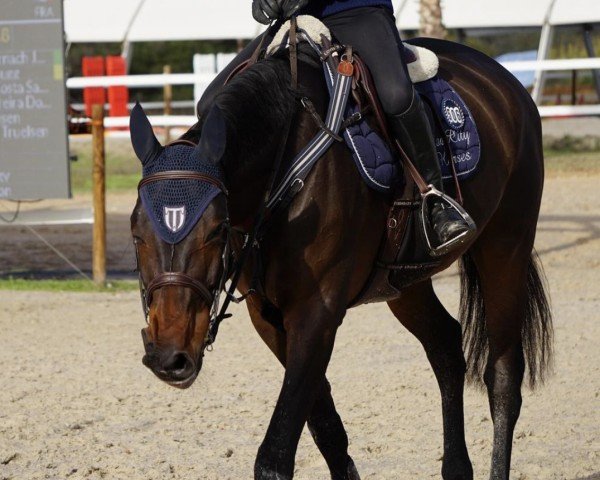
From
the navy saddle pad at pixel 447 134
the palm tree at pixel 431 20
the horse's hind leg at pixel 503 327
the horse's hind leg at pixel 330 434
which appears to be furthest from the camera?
the palm tree at pixel 431 20

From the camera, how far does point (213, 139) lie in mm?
3529

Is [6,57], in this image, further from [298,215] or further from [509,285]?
[298,215]

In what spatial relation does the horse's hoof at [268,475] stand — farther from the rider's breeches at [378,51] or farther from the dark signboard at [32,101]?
the dark signboard at [32,101]

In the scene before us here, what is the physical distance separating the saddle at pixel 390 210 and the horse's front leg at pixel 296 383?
0.47 m

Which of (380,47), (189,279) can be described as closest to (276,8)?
(380,47)

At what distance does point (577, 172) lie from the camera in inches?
733

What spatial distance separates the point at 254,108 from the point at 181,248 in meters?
0.68

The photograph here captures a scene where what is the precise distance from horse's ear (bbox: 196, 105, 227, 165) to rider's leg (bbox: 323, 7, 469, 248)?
97cm

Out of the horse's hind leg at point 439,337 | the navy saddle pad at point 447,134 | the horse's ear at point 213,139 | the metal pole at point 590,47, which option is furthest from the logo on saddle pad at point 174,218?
the metal pole at point 590,47

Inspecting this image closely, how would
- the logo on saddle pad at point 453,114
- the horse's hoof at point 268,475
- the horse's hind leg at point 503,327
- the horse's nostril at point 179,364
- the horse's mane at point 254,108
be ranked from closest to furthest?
the horse's nostril at point 179,364 → the horse's mane at point 254,108 → the horse's hoof at point 268,475 → the logo on saddle pad at point 453,114 → the horse's hind leg at point 503,327

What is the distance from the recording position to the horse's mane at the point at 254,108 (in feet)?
12.3

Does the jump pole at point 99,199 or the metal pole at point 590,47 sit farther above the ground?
the jump pole at point 99,199

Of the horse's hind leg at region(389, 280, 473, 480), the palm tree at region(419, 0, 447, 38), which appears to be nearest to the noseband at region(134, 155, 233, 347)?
the horse's hind leg at region(389, 280, 473, 480)

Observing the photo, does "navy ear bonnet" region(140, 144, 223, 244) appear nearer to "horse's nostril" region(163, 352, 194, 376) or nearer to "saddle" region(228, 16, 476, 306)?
"horse's nostril" region(163, 352, 194, 376)
